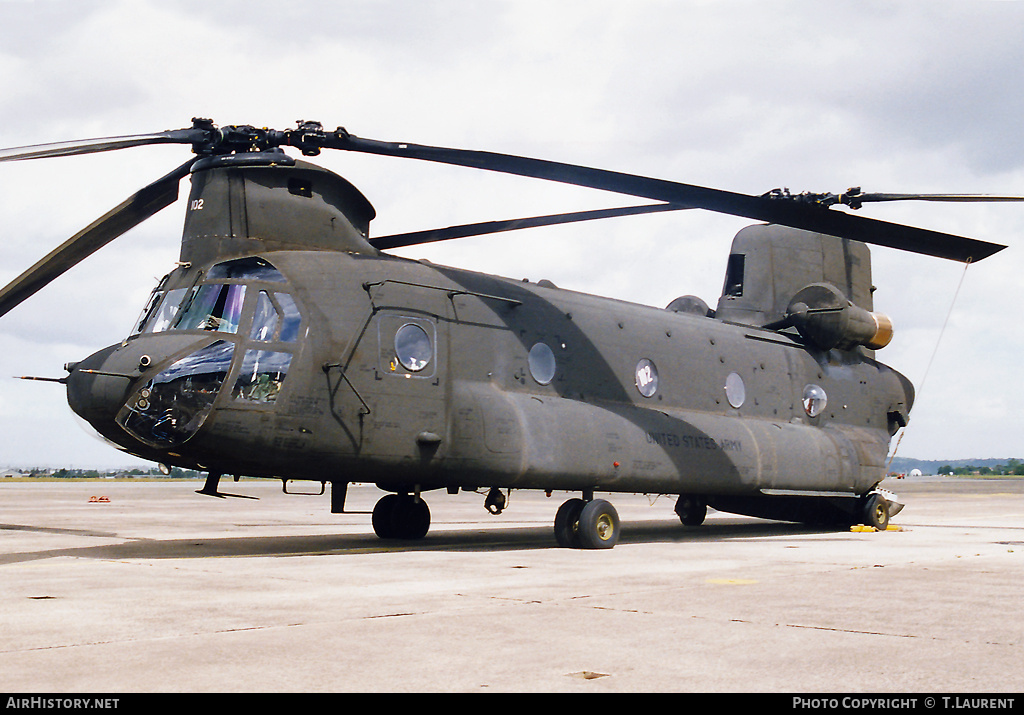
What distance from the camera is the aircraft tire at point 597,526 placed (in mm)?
15062

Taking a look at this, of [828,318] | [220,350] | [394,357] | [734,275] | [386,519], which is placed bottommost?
[386,519]

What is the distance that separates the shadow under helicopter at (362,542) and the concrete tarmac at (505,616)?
13cm

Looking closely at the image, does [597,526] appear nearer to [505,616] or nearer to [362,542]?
[362,542]

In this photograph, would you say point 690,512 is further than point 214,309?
Yes

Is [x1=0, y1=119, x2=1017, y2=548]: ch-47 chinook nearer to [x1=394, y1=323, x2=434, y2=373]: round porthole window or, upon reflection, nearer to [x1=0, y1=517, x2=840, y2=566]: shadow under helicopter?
[x1=394, y1=323, x2=434, y2=373]: round porthole window

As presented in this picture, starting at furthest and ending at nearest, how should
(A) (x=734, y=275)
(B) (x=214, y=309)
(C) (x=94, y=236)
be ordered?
(A) (x=734, y=275), (C) (x=94, y=236), (B) (x=214, y=309)

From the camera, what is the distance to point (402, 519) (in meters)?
16.7

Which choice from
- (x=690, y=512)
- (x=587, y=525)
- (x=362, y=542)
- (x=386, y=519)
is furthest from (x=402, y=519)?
(x=690, y=512)

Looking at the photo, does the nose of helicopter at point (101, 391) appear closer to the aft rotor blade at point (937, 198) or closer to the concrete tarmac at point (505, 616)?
the concrete tarmac at point (505, 616)

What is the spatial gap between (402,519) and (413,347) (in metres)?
3.88

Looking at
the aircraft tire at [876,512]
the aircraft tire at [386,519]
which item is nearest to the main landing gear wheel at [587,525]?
the aircraft tire at [386,519]

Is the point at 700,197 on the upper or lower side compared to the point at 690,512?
upper

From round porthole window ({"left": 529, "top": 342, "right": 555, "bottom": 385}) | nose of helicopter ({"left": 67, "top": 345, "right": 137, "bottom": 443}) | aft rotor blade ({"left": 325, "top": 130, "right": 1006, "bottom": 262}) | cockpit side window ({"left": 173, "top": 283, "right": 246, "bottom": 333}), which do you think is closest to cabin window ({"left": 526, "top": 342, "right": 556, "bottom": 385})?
round porthole window ({"left": 529, "top": 342, "right": 555, "bottom": 385})

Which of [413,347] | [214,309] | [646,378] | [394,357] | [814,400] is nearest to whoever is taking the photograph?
[214,309]
